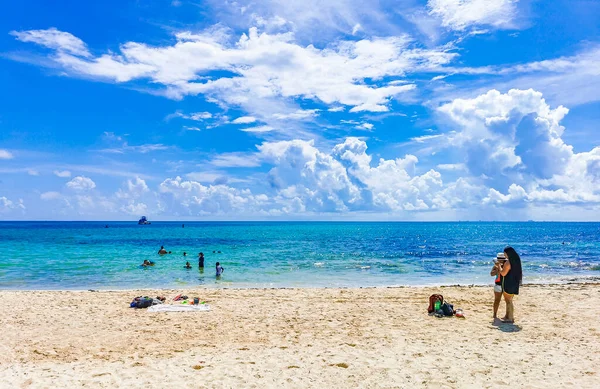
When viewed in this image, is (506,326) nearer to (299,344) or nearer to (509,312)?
(509,312)

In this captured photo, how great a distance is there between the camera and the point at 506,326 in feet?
41.7

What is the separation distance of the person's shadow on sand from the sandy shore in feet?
0.10

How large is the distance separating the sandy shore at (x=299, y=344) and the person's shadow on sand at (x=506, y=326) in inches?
1.2

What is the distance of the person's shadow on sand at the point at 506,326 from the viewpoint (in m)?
12.3

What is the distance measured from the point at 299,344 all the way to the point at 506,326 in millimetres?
6520

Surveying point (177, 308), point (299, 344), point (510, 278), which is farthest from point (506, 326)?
point (177, 308)

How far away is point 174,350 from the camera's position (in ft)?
34.6

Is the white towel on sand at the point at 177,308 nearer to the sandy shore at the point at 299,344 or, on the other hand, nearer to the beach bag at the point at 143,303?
the beach bag at the point at 143,303

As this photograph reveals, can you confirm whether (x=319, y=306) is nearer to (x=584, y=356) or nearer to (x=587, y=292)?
(x=584, y=356)

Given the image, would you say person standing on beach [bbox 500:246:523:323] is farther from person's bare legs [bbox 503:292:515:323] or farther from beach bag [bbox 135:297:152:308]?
beach bag [bbox 135:297:152:308]

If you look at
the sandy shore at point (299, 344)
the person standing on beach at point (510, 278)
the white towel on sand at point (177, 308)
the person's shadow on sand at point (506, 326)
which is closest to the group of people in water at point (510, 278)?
the person standing on beach at point (510, 278)

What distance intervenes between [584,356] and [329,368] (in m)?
6.07

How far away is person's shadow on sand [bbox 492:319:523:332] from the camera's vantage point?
12.3 metres

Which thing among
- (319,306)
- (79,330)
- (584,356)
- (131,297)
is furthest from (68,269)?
(584,356)
